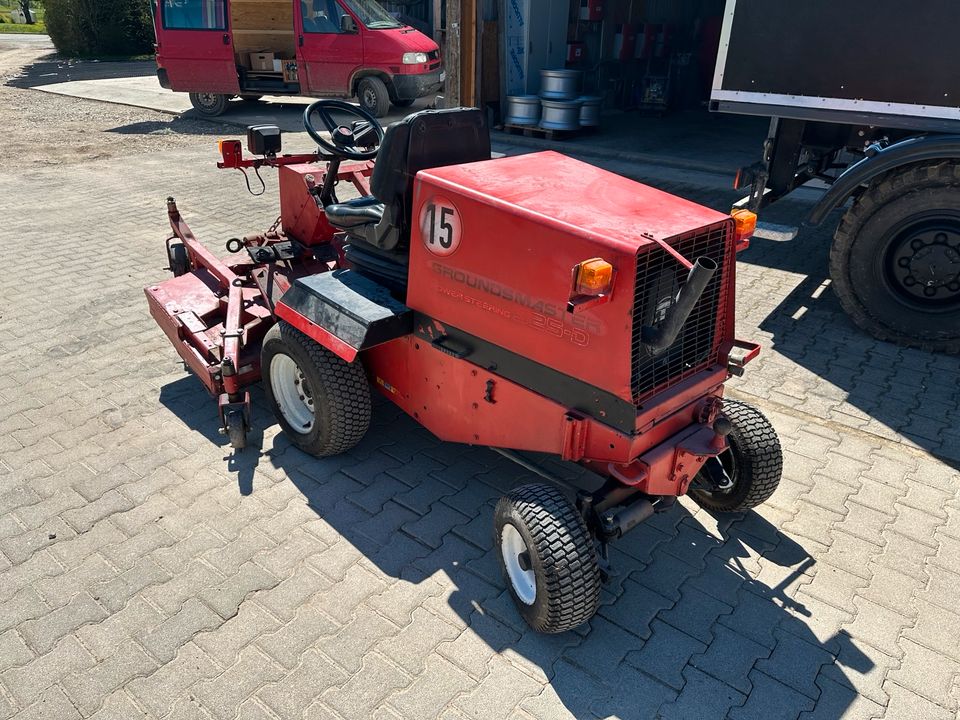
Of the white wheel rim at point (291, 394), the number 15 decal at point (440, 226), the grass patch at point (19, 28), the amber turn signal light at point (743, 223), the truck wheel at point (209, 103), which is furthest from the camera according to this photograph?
the grass patch at point (19, 28)

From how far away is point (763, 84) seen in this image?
5.79m

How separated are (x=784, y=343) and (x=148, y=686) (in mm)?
4647

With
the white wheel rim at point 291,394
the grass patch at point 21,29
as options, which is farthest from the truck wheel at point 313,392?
the grass patch at point 21,29

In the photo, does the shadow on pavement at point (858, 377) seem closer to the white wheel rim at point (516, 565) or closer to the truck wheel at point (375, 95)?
the white wheel rim at point (516, 565)

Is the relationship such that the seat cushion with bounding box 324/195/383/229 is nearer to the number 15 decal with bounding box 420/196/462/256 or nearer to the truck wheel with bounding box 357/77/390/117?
the number 15 decal with bounding box 420/196/462/256

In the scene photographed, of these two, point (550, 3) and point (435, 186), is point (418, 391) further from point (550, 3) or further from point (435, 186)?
point (550, 3)

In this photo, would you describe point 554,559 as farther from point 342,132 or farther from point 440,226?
point 342,132

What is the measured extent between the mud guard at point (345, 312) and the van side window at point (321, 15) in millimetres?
9907

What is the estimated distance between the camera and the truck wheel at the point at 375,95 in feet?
40.5

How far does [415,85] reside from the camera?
12.5 meters

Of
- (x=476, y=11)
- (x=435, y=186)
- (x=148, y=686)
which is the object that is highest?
(x=476, y=11)

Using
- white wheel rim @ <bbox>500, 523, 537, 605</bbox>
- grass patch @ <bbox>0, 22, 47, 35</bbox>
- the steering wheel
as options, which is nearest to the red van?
the steering wheel

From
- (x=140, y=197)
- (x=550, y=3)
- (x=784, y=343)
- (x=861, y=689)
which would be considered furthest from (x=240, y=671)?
(x=550, y=3)

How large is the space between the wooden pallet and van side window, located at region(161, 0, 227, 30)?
533 centimetres
